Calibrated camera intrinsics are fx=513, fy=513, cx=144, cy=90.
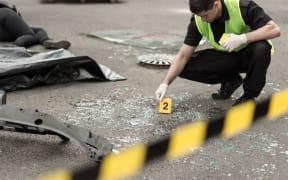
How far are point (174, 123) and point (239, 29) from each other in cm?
81

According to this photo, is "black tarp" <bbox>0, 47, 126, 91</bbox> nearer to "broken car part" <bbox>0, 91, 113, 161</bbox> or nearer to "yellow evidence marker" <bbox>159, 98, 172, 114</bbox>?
"yellow evidence marker" <bbox>159, 98, 172, 114</bbox>

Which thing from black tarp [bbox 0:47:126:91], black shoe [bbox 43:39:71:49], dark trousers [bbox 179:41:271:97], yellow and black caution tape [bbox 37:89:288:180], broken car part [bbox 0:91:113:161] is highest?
yellow and black caution tape [bbox 37:89:288:180]

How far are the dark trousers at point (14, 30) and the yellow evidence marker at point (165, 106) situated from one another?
2.47 metres

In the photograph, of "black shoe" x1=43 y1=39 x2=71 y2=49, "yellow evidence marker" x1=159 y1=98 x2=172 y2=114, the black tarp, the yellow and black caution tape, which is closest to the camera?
the yellow and black caution tape

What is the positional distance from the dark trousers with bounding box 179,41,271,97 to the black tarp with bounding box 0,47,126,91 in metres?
0.92

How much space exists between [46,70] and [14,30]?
1.71 metres

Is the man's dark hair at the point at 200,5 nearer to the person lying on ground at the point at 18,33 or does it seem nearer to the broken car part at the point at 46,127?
the broken car part at the point at 46,127

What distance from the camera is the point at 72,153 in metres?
3.07

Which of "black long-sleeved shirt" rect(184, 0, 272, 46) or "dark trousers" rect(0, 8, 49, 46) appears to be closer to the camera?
"black long-sleeved shirt" rect(184, 0, 272, 46)

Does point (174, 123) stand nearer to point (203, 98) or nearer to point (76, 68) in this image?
point (203, 98)

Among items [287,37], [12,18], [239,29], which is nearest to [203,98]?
[239,29]

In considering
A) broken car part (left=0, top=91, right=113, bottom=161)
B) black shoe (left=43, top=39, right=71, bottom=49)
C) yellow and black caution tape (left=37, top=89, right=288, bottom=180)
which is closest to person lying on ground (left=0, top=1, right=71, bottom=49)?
black shoe (left=43, top=39, right=71, bottom=49)

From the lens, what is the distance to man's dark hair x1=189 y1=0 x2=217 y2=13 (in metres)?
3.25

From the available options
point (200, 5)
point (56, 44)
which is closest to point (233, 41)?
point (200, 5)
